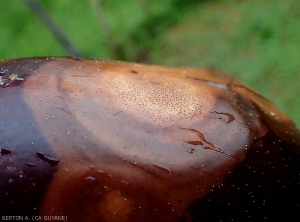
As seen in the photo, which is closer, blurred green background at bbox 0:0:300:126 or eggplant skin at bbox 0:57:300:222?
eggplant skin at bbox 0:57:300:222

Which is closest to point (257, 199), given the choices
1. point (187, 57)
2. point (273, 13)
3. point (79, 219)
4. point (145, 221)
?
point (145, 221)

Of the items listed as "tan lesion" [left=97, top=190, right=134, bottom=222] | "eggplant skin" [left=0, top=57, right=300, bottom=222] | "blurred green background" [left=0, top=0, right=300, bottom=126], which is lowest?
"tan lesion" [left=97, top=190, right=134, bottom=222]

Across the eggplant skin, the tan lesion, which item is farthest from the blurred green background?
the tan lesion

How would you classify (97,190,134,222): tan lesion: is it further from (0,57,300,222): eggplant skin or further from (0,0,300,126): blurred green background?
(0,0,300,126): blurred green background

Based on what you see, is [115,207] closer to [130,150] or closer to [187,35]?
[130,150]

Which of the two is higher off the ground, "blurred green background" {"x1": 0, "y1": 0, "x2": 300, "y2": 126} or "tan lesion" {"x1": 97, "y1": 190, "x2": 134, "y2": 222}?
"blurred green background" {"x1": 0, "y1": 0, "x2": 300, "y2": 126}

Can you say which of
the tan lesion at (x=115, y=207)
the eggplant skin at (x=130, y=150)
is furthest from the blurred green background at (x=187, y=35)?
the tan lesion at (x=115, y=207)

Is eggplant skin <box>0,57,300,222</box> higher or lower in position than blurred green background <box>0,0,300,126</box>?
lower
